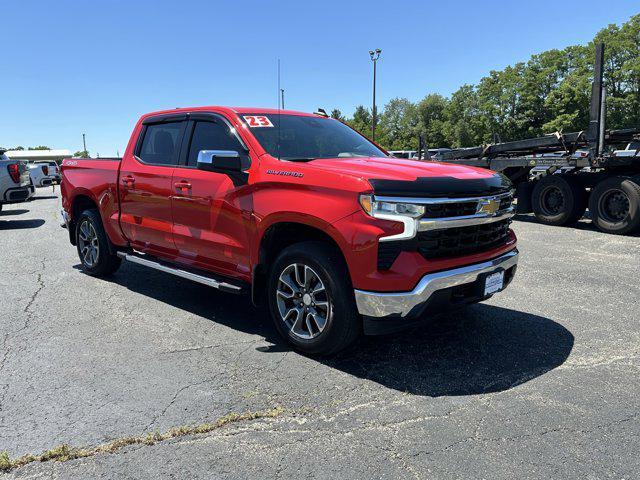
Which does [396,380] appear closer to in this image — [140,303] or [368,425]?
[368,425]


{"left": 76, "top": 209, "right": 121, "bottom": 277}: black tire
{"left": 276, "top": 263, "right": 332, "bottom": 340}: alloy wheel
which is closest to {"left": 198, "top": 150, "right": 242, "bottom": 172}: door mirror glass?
{"left": 276, "top": 263, "right": 332, "bottom": 340}: alloy wheel

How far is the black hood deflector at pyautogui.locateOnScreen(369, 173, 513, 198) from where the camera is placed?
329 cm

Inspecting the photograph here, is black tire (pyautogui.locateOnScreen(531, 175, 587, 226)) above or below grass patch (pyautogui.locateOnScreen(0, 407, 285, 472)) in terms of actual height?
above

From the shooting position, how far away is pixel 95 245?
250 inches

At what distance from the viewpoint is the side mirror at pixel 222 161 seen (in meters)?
3.95

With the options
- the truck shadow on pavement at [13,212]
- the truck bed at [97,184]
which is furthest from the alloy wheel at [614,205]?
the truck shadow on pavement at [13,212]

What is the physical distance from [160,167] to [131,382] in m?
2.37

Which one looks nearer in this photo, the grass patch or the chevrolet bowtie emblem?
the grass patch

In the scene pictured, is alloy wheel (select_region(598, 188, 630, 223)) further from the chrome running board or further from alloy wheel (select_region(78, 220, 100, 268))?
alloy wheel (select_region(78, 220, 100, 268))

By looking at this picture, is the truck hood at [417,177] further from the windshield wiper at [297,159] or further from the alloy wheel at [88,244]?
the alloy wheel at [88,244]

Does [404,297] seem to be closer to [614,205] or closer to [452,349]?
[452,349]

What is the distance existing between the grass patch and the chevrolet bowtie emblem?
6.56 ft

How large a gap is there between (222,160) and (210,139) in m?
0.83

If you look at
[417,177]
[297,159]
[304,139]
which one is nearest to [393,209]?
[417,177]
